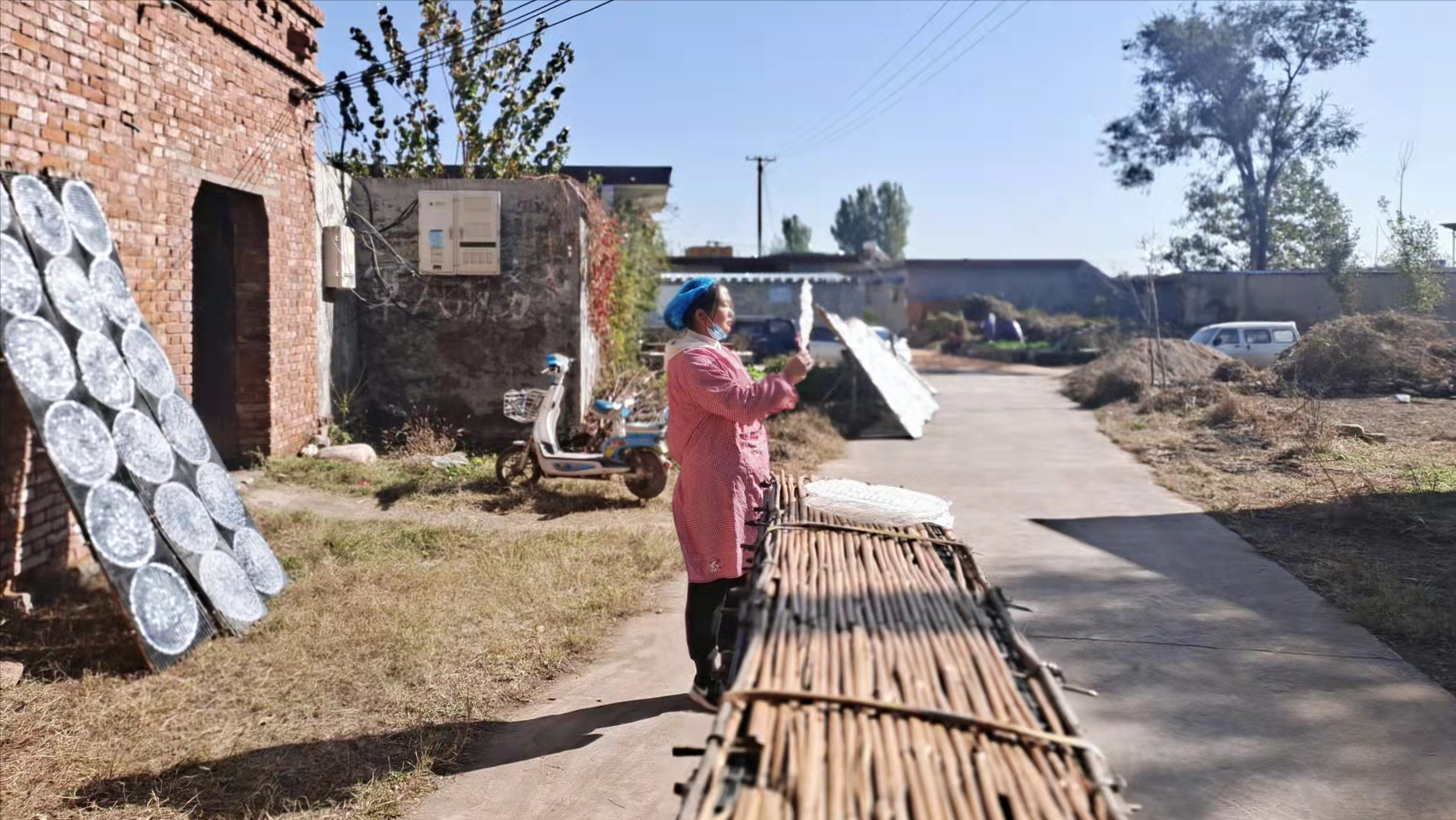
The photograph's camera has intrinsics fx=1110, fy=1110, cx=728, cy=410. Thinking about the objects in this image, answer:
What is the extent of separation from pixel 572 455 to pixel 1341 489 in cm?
606

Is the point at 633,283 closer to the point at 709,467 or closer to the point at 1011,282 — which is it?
the point at 709,467

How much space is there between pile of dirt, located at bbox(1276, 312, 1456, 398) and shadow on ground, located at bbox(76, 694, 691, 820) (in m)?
13.4

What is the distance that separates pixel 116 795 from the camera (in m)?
3.61

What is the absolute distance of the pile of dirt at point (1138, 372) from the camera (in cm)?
1769

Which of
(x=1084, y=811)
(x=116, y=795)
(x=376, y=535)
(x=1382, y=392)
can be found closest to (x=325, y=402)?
(x=376, y=535)

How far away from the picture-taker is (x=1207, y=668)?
15.9 feet

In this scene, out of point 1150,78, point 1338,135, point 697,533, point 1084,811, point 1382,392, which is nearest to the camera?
point 1084,811

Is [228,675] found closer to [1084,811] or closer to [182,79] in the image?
[1084,811]

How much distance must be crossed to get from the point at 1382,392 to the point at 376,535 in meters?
13.7

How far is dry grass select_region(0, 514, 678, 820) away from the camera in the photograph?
144 inches

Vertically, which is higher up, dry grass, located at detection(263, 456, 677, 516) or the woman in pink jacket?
the woman in pink jacket

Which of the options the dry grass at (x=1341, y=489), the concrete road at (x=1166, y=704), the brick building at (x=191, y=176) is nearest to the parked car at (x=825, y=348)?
the dry grass at (x=1341, y=489)

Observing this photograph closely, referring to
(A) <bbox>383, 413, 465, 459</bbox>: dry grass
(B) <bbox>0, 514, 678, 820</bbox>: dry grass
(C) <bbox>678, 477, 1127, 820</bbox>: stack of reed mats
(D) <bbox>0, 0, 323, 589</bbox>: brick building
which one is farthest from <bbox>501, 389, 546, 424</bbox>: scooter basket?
(C) <bbox>678, 477, 1127, 820</bbox>: stack of reed mats

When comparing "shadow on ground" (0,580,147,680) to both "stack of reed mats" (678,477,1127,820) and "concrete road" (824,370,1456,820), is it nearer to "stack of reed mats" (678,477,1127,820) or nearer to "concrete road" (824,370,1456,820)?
"stack of reed mats" (678,477,1127,820)
